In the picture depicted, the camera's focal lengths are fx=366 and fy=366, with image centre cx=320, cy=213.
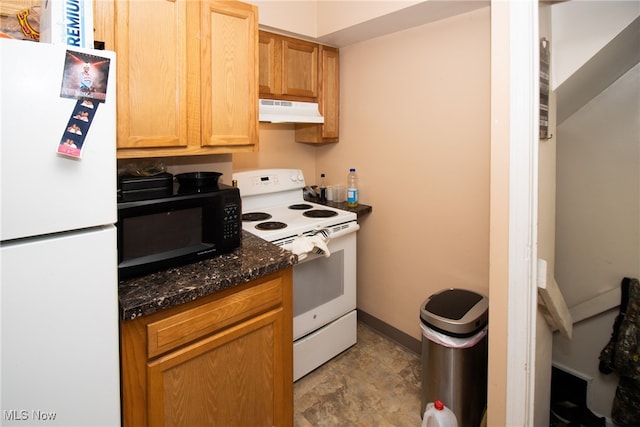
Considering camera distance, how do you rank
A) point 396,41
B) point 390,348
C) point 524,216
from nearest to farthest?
point 524,216, point 396,41, point 390,348

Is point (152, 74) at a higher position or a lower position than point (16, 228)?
higher

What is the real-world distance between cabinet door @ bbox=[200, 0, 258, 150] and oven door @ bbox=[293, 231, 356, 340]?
2.68ft

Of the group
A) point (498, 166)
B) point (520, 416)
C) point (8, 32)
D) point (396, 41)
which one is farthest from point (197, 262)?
point (396, 41)

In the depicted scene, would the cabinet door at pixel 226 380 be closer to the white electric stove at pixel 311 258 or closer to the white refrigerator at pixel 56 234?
the white refrigerator at pixel 56 234

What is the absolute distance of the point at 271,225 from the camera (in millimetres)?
2088

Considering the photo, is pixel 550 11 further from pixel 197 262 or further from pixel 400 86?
pixel 197 262

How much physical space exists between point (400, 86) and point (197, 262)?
66.0 inches

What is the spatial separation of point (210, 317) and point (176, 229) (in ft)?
1.25

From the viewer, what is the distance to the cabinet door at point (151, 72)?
4.52 feet

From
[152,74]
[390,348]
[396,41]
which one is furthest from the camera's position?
[390,348]

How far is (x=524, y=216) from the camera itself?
1.30 m

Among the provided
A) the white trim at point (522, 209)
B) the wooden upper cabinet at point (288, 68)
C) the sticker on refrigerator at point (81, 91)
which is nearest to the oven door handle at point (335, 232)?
the wooden upper cabinet at point (288, 68)

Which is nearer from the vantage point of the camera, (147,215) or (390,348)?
(147,215)

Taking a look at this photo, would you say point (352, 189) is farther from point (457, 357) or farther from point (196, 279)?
point (196, 279)
